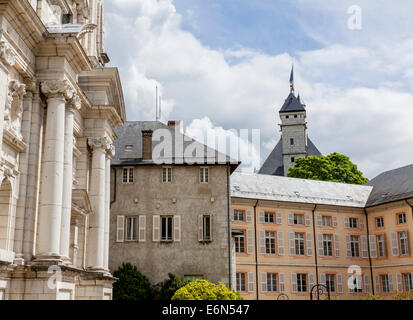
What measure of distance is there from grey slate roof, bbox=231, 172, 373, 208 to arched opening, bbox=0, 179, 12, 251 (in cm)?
2687

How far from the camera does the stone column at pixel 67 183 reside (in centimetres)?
1677

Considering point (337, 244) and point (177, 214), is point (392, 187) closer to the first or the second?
point (337, 244)

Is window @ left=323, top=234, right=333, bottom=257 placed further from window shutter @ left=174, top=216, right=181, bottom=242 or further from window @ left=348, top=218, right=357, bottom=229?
window shutter @ left=174, top=216, right=181, bottom=242

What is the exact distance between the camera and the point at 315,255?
140 ft

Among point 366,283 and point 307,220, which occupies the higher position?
point 307,220

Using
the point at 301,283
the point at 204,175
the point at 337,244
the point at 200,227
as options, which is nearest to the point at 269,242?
the point at 301,283

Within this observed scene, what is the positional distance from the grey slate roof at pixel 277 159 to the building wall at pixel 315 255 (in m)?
40.1

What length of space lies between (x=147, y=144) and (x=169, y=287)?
9242 mm

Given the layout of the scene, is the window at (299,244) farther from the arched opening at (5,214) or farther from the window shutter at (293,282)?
the arched opening at (5,214)
